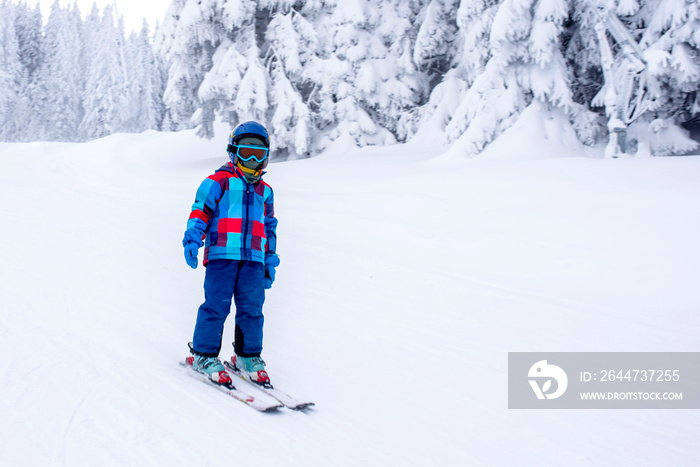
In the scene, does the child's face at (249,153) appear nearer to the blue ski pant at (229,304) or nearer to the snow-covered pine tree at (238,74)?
the blue ski pant at (229,304)

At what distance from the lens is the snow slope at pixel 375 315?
9.45ft

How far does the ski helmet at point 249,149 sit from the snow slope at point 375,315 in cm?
148

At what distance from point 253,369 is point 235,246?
33.8 inches

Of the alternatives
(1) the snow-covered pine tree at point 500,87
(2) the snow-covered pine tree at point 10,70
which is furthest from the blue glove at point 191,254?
(2) the snow-covered pine tree at point 10,70

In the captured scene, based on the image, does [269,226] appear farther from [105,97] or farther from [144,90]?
[144,90]

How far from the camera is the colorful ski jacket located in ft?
11.7

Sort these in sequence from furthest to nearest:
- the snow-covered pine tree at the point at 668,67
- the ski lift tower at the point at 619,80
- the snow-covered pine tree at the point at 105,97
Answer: the snow-covered pine tree at the point at 105,97 < the ski lift tower at the point at 619,80 < the snow-covered pine tree at the point at 668,67

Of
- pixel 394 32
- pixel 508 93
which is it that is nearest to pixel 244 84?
pixel 394 32

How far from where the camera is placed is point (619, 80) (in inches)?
492

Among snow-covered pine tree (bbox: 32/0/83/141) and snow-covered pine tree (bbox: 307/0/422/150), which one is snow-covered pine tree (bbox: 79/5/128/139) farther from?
snow-covered pine tree (bbox: 307/0/422/150)

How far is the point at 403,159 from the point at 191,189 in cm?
658

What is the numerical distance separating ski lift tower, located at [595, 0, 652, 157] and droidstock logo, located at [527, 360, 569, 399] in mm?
9757

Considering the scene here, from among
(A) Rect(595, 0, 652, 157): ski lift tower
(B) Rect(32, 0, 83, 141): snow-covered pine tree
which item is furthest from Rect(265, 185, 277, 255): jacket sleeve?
(B) Rect(32, 0, 83, 141): snow-covered pine tree

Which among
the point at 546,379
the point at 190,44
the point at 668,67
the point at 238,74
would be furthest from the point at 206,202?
the point at 190,44
